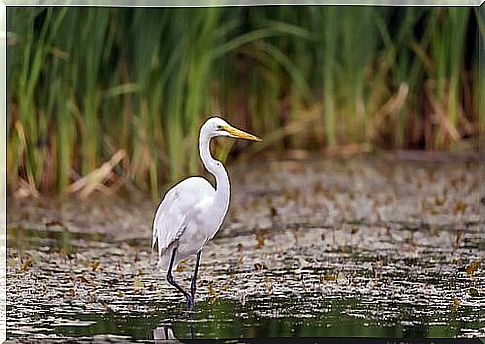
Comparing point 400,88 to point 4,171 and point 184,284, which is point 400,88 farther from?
point 4,171

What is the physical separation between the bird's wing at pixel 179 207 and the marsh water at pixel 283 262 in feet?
0.38

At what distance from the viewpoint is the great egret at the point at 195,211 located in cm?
336

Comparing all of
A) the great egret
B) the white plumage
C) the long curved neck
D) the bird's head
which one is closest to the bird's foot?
the great egret

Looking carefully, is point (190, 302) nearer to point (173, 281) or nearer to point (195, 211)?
point (173, 281)

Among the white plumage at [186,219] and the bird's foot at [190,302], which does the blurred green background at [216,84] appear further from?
the bird's foot at [190,302]

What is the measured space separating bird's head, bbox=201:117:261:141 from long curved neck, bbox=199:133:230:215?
30 mm

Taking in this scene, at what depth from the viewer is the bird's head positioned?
3.43 m

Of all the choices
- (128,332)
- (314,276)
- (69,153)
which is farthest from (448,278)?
(69,153)

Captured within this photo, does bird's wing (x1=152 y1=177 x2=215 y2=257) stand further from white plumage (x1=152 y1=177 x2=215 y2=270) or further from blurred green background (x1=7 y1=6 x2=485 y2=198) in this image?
blurred green background (x1=7 y1=6 x2=485 y2=198)

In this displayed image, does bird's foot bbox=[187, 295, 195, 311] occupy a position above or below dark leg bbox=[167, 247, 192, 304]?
below

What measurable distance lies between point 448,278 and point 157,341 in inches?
35.3

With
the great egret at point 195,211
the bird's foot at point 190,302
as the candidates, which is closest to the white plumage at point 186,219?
the great egret at point 195,211

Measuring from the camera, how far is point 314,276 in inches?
139

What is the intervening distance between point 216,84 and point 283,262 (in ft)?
1.89
